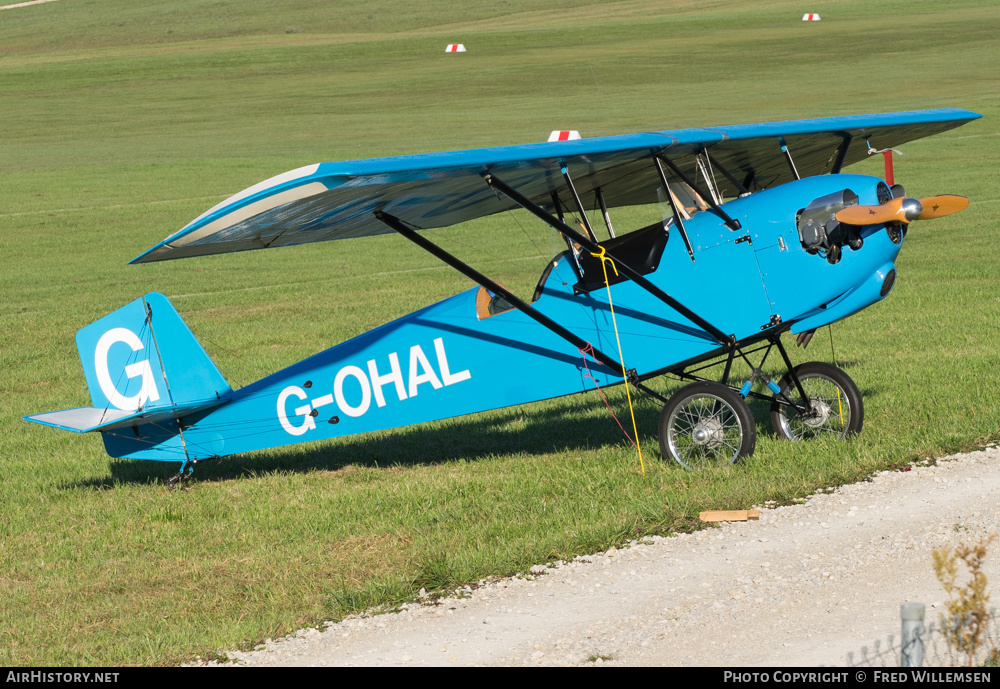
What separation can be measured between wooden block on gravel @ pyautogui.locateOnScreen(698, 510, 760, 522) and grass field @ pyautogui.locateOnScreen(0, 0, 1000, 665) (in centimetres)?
10

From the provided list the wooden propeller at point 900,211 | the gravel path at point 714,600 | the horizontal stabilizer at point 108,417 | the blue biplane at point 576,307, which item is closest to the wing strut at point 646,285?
the blue biplane at point 576,307

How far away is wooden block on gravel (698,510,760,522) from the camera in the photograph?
7102 millimetres

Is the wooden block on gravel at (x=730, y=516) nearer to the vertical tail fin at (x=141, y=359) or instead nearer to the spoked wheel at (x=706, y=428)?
the spoked wheel at (x=706, y=428)

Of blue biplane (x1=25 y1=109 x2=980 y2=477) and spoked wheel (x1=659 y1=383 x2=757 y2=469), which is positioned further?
spoked wheel (x1=659 y1=383 x2=757 y2=469)

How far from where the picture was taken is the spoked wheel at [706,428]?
812 centimetres

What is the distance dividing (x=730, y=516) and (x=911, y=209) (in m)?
2.59

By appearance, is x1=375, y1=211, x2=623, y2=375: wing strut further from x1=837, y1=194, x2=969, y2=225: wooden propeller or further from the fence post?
the fence post

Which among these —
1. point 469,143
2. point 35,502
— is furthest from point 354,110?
point 35,502

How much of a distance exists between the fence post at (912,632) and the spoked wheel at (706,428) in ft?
14.2

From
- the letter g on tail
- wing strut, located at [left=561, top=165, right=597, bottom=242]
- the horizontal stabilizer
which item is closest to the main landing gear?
wing strut, located at [left=561, top=165, right=597, bottom=242]

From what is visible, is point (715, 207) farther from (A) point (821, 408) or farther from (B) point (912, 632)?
(B) point (912, 632)

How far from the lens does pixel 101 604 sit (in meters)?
6.71
